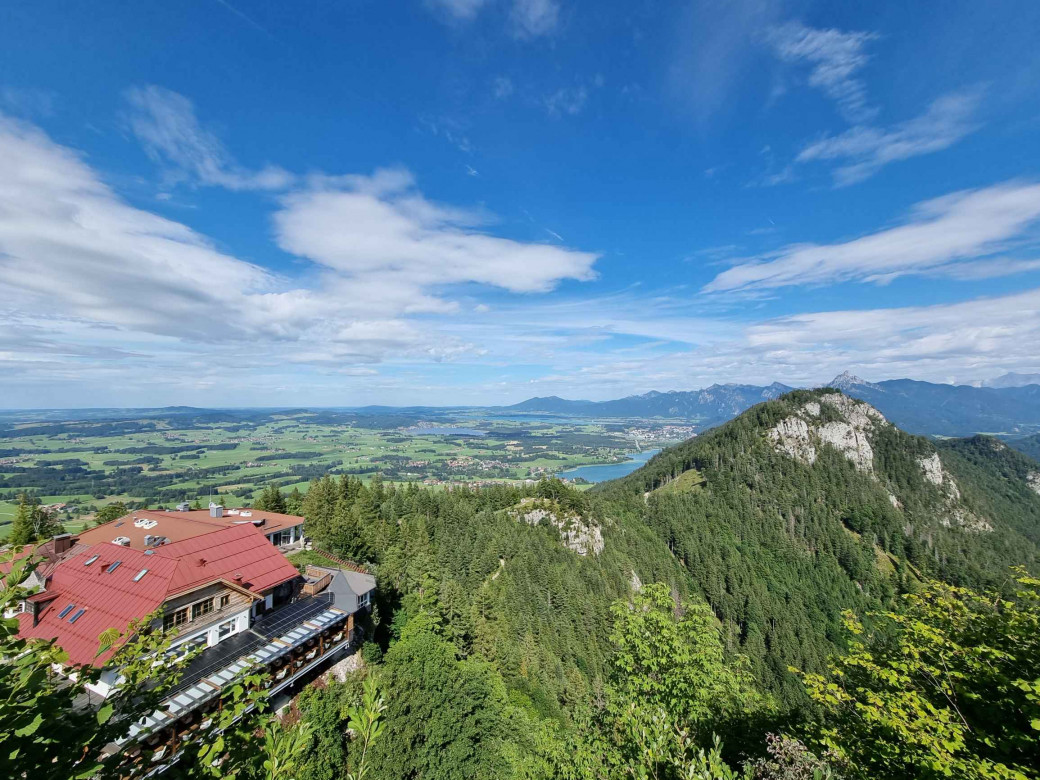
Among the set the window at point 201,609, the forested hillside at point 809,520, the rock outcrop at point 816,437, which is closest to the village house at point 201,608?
the window at point 201,609

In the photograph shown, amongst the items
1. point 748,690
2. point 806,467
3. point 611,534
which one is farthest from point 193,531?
point 806,467

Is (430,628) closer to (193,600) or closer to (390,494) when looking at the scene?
Answer: (193,600)

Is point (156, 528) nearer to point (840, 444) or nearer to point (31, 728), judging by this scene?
point (31, 728)

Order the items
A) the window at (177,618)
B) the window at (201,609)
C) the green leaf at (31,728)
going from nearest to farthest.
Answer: the green leaf at (31,728) → the window at (177,618) → the window at (201,609)

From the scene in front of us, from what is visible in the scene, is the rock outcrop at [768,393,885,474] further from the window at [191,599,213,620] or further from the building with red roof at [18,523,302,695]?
the window at [191,599,213,620]

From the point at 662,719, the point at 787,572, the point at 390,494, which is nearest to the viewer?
the point at 662,719

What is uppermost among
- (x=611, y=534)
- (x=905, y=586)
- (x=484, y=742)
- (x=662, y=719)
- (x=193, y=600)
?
(x=662, y=719)

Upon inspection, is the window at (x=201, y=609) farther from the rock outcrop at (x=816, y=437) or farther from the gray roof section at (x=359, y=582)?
the rock outcrop at (x=816, y=437)
